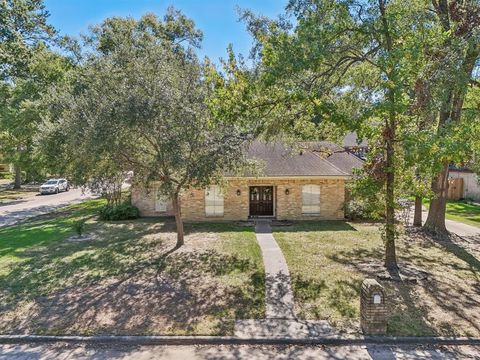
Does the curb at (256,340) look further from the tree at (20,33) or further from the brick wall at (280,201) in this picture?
the tree at (20,33)

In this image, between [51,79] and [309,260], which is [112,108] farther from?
[51,79]

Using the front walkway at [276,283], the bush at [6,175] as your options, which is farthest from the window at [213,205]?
the bush at [6,175]

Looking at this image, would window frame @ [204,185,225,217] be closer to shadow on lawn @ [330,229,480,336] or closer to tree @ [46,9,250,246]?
tree @ [46,9,250,246]

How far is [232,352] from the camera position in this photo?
6.86 metres

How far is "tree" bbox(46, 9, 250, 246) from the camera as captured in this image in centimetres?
1038

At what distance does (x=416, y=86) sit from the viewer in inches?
383

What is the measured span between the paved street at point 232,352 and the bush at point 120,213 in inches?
514

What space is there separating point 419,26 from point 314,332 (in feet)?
26.4

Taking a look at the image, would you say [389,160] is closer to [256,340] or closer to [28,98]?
[256,340]

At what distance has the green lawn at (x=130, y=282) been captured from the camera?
793 centimetres

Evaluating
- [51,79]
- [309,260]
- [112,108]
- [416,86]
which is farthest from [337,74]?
[51,79]

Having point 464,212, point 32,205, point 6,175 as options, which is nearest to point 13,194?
point 32,205

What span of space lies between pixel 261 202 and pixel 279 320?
1198cm

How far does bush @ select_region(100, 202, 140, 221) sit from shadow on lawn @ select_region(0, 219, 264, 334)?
6096 mm
